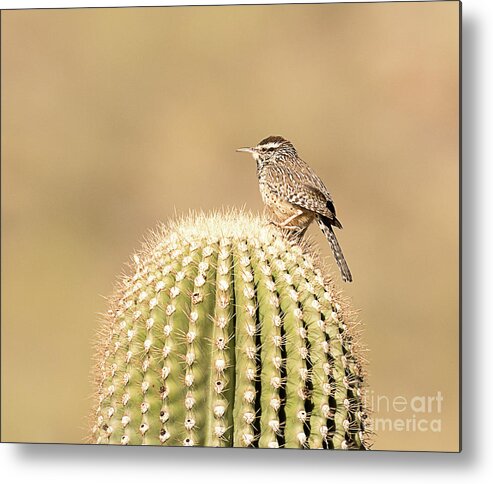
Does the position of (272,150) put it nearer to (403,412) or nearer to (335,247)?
(335,247)

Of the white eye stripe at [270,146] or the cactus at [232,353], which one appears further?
the white eye stripe at [270,146]

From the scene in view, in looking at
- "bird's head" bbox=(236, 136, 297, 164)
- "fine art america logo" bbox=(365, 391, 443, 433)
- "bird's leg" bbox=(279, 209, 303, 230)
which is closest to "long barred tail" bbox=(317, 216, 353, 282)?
"bird's leg" bbox=(279, 209, 303, 230)

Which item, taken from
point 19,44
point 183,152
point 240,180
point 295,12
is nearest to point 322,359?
point 240,180

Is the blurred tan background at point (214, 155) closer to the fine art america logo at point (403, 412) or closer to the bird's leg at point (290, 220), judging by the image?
the fine art america logo at point (403, 412)

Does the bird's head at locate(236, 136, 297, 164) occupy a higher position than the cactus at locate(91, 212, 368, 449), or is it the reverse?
the bird's head at locate(236, 136, 297, 164)

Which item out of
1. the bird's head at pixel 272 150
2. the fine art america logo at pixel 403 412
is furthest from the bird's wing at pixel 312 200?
the fine art america logo at pixel 403 412

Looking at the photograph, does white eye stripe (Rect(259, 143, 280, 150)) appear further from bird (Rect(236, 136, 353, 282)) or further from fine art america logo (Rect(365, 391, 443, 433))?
fine art america logo (Rect(365, 391, 443, 433))
